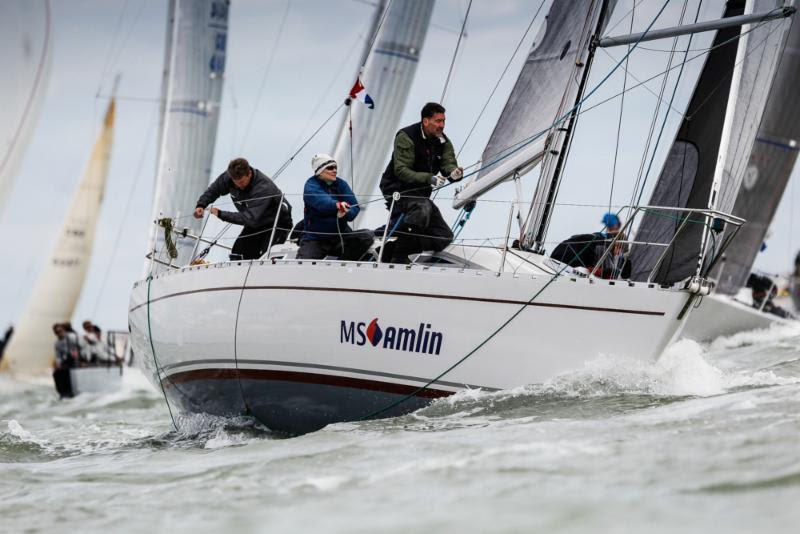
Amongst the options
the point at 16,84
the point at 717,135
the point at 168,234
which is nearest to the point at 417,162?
the point at 717,135

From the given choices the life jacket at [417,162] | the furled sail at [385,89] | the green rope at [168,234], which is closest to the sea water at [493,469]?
the life jacket at [417,162]

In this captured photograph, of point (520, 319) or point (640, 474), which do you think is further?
point (520, 319)

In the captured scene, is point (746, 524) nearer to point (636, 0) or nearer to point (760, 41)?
point (760, 41)

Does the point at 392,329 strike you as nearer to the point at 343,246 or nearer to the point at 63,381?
the point at 343,246

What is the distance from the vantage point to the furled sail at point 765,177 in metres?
16.7

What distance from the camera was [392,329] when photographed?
6211 millimetres

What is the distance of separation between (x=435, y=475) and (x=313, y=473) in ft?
2.04

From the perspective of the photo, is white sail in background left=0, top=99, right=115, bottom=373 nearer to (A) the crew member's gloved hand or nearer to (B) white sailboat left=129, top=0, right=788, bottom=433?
(B) white sailboat left=129, top=0, right=788, bottom=433

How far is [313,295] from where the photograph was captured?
646 centimetres

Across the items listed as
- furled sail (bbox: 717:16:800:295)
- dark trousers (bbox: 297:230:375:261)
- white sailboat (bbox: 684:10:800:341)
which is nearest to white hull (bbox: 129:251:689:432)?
dark trousers (bbox: 297:230:375:261)

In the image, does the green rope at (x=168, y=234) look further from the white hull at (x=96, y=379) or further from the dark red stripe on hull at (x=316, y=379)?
the white hull at (x=96, y=379)

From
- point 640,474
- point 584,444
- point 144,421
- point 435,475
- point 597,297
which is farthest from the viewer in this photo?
point 144,421

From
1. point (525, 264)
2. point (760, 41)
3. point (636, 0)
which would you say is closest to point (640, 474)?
point (525, 264)

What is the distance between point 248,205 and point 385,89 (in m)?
7.35
